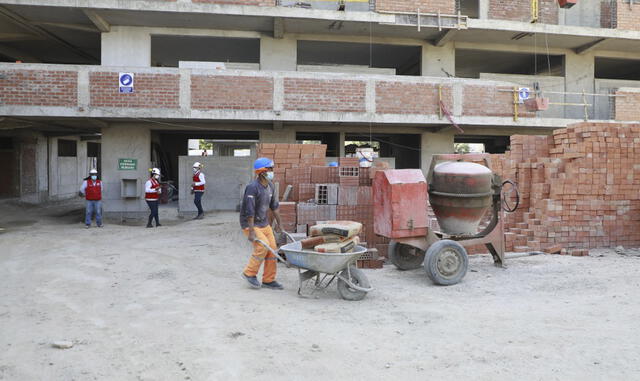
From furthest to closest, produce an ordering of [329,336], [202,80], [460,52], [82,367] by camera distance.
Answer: [460,52] < [202,80] < [329,336] < [82,367]

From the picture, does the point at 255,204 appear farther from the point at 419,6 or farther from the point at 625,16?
the point at 625,16

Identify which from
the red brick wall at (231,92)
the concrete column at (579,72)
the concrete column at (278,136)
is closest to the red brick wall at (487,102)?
the concrete column at (579,72)

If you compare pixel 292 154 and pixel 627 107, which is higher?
pixel 627 107

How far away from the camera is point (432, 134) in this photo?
53.1 ft

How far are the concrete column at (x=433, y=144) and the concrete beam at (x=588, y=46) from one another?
19.0 feet

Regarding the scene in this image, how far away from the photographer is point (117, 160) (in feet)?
48.4

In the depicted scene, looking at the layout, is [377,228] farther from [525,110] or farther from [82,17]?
[82,17]


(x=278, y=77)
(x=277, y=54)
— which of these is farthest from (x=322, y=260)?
(x=277, y=54)

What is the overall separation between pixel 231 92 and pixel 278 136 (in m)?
2.47

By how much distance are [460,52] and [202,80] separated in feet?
33.7

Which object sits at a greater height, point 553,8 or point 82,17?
point 553,8

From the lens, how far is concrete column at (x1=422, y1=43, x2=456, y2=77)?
15945 mm

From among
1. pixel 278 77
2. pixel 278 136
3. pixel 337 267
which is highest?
pixel 278 77

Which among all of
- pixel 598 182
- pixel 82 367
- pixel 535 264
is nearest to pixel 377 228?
pixel 535 264
